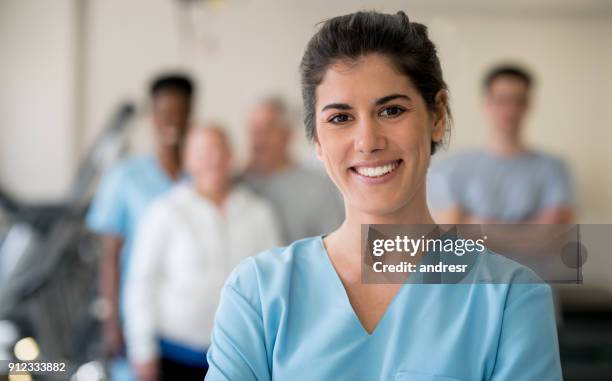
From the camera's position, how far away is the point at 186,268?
0.78 m

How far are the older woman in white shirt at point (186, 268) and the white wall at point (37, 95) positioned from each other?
1.82 m

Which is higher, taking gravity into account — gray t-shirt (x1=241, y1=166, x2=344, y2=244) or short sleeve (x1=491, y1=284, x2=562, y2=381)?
gray t-shirt (x1=241, y1=166, x2=344, y2=244)

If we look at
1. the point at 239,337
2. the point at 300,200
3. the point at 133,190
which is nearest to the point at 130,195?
the point at 133,190

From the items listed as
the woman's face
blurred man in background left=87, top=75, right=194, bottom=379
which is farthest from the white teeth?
blurred man in background left=87, top=75, right=194, bottom=379

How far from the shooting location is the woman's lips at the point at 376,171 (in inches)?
18.3

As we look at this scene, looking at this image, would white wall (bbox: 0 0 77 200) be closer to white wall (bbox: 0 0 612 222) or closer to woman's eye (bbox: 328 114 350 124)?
white wall (bbox: 0 0 612 222)

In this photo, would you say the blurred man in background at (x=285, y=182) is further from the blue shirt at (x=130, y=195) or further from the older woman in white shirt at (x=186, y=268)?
the blue shirt at (x=130, y=195)

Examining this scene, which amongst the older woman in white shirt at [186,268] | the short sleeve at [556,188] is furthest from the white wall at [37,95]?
the short sleeve at [556,188]

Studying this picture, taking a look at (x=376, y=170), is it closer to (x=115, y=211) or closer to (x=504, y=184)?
(x=504, y=184)

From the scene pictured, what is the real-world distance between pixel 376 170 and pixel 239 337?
0.43 ft

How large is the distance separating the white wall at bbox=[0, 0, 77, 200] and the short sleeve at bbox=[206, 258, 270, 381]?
7.37 feet

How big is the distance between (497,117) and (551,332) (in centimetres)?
81

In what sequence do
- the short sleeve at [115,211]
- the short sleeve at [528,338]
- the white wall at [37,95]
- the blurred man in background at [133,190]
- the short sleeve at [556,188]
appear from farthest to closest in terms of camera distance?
the white wall at [37,95]
the short sleeve at [115,211]
the blurred man in background at [133,190]
the short sleeve at [556,188]
the short sleeve at [528,338]

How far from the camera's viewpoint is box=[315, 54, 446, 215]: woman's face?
18.2 inches
